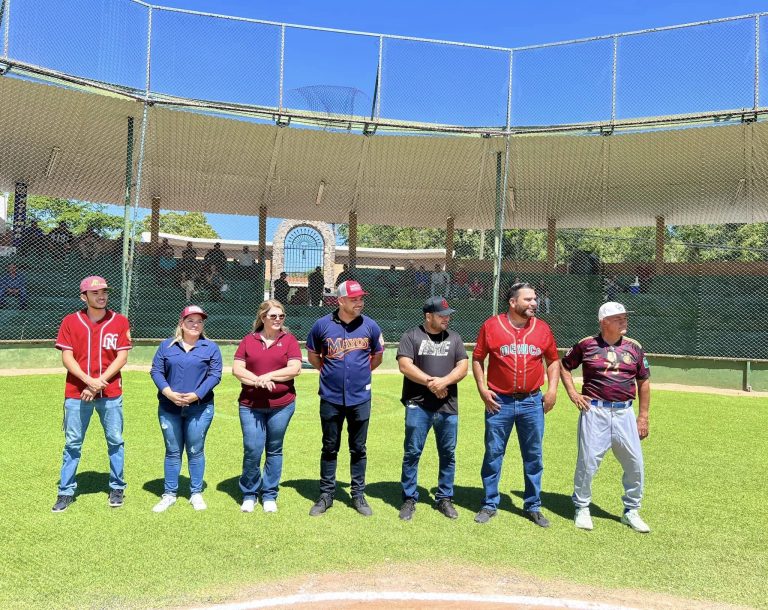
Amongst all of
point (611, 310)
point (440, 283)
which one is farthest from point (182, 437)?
point (440, 283)

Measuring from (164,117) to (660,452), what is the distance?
40.1 ft

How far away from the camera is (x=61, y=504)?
5.04 metres

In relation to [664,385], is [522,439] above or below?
above

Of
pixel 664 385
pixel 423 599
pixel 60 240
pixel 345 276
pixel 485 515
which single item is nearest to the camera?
pixel 423 599

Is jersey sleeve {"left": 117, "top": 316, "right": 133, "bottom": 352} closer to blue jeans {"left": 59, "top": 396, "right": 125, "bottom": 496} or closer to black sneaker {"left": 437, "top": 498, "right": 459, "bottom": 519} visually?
blue jeans {"left": 59, "top": 396, "right": 125, "bottom": 496}

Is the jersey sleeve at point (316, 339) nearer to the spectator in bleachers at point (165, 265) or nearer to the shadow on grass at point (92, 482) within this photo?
the shadow on grass at point (92, 482)

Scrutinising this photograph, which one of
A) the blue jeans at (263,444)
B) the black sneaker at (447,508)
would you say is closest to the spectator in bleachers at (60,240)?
the blue jeans at (263,444)

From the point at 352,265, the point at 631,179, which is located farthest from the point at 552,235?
the point at 352,265

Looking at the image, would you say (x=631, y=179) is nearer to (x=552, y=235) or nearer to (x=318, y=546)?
(x=552, y=235)

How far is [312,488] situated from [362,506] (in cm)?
83

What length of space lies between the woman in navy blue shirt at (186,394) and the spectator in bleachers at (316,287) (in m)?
10.8

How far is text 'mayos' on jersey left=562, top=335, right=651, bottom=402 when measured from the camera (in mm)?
5070

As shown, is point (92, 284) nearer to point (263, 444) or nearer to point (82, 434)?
point (82, 434)

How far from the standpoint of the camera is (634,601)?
3809mm
